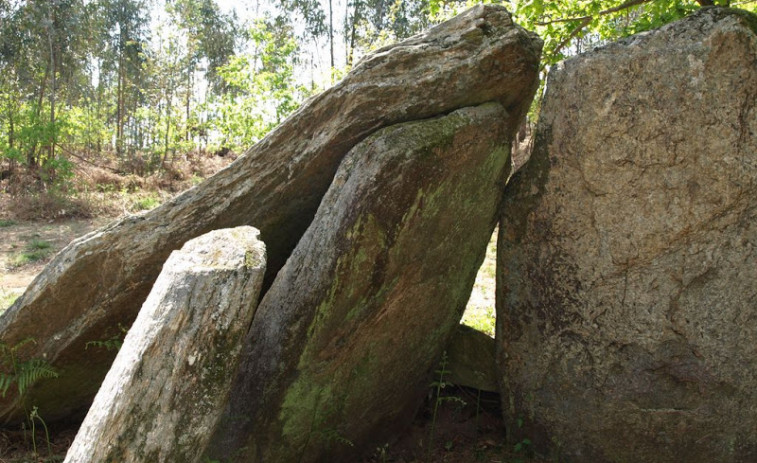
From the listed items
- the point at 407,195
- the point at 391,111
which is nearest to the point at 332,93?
the point at 391,111

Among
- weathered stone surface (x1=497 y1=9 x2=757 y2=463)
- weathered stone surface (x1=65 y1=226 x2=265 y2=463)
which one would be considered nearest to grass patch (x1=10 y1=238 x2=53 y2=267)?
weathered stone surface (x1=65 y1=226 x2=265 y2=463)

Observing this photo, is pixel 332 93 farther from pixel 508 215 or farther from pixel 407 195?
pixel 508 215

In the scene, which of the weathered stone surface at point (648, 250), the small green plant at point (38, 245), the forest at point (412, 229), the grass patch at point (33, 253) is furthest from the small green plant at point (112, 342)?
the small green plant at point (38, 245)

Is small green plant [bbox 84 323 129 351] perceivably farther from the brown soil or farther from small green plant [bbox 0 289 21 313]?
the brown soil

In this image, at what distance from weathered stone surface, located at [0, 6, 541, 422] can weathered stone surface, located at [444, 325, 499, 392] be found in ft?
6.08

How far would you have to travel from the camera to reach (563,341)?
182 inches

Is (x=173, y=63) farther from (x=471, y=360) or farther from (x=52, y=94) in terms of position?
(x=471, y=360)

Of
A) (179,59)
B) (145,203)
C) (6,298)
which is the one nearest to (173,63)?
(179,59)

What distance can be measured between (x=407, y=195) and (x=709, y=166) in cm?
215

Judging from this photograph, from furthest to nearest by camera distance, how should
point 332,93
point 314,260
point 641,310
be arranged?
point 332,93
point 641,310
point 314,260

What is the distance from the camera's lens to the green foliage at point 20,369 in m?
4.51

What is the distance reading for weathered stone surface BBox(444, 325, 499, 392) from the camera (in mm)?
5273

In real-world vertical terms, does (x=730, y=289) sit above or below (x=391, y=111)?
below

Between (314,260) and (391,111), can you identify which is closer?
(314,260)
